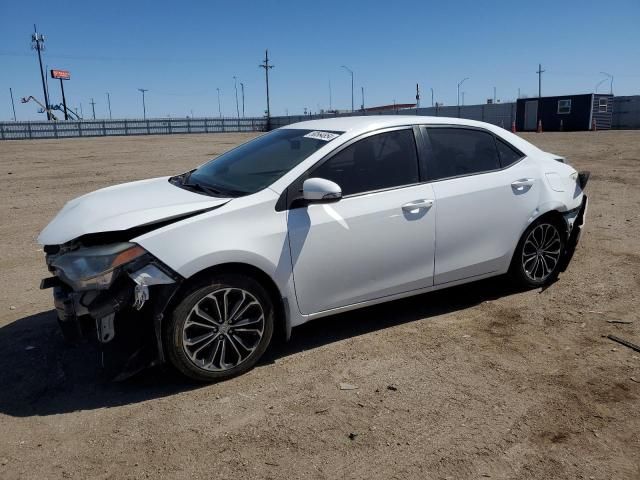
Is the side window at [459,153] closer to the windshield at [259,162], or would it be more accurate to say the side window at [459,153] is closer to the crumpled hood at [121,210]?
the windshield at [259,162]

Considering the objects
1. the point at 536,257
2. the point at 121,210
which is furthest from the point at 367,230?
the point at 536,257

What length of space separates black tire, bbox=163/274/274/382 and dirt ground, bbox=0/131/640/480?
12 centimetres

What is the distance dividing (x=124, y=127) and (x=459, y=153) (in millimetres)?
58384

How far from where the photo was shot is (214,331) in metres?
3.55

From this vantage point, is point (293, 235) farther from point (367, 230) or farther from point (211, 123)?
point (211, 123)

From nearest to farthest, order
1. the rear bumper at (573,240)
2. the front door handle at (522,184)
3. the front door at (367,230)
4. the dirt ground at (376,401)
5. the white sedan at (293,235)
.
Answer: the dirt ground at (376,401) → the white sedan at (293,235) → the front door at (367,230) → the front door handle at (522,184) → the rear bumper at (573,240)

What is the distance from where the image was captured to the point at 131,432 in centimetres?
311

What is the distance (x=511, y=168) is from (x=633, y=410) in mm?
2307

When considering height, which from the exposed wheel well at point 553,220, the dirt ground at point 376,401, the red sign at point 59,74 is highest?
the red sign at point 59,74

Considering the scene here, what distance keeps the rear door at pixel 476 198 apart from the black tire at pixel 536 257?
0.15 m

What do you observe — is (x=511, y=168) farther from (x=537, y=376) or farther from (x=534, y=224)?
(x=537, y=376)

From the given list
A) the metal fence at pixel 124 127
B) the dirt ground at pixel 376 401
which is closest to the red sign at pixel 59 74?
the metal fence at pixel 124 127

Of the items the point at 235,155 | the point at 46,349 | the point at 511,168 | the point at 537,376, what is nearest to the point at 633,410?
the point at 537,376

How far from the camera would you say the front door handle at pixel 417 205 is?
414 centimetres
